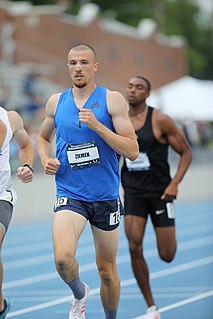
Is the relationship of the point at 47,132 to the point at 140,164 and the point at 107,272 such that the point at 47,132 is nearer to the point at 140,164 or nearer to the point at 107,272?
the point at 107,272

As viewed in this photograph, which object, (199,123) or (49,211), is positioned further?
(199,123)

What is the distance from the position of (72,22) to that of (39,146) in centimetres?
4775

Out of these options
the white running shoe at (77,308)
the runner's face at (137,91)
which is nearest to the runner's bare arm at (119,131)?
the white running shoe at (77,308)

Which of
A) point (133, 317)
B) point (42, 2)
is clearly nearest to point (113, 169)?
point (133, 317)

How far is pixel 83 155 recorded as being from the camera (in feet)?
23.3

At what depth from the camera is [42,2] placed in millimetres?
66438

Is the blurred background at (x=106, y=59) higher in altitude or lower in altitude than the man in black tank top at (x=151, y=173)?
lower

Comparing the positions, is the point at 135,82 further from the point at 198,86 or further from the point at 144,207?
the point at 198,86

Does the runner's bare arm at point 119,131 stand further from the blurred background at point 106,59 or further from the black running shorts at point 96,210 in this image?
the blurred background at point 106,59

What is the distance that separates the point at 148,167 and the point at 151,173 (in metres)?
0.08

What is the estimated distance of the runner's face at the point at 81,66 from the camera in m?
7.07

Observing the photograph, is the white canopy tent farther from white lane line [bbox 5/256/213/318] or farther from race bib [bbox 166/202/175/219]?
race bib [bbox 166/202/175/219]

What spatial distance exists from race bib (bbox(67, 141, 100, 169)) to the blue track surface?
206 centimetres

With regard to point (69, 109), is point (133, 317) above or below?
below
